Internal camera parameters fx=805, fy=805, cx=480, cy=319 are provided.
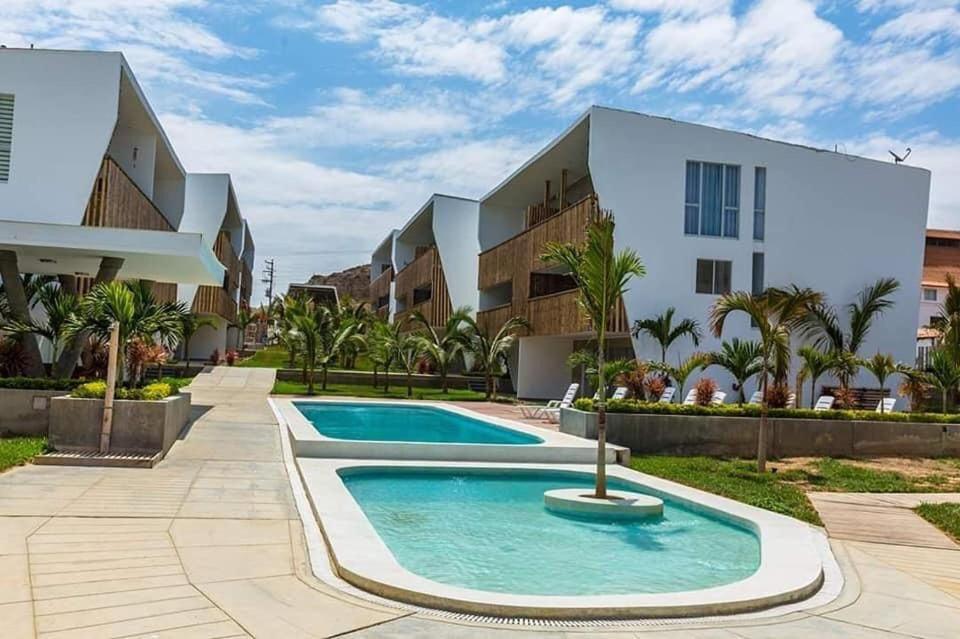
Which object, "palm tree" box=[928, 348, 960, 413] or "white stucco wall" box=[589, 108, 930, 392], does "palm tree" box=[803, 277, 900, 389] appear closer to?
"white stucco wall" box=[589, 108, 930, 392]

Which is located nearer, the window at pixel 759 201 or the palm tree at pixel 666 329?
the palm tree at pixel 666 329

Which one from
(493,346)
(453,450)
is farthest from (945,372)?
(493,346)

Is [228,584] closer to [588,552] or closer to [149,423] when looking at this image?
[588,552]

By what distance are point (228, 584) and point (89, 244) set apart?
36.2ft

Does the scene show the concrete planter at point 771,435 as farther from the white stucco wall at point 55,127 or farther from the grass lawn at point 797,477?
the white stucco wall at point 55,127

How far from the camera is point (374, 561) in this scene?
593 centimetres

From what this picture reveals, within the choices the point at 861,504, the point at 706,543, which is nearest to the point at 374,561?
the point at 706,543

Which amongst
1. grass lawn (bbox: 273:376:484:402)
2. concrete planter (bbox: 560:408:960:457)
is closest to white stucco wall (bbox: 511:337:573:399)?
grass lawn (bbox: 273:376:484:402)

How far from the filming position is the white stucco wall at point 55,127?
17016mm

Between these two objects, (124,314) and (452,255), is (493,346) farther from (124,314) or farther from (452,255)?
(124,314)

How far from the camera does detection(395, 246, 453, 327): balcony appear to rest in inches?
1438

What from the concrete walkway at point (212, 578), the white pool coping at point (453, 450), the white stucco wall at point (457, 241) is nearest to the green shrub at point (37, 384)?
the white pool coping at point (453, 450)

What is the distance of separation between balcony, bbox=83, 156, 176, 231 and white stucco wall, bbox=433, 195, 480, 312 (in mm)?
15503

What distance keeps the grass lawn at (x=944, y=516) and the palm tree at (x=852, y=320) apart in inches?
560
